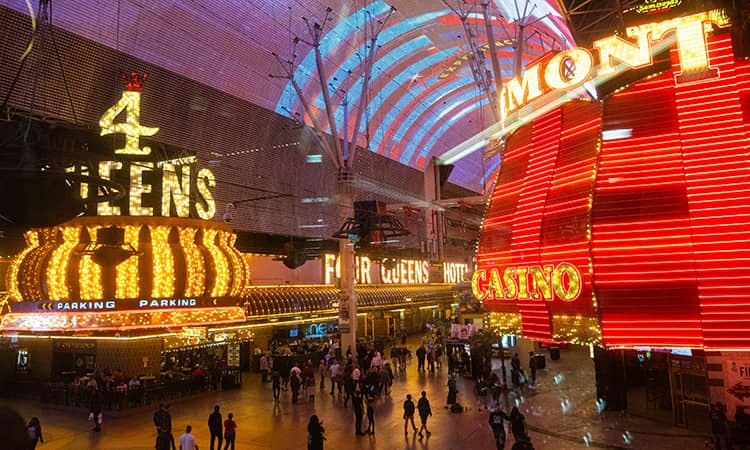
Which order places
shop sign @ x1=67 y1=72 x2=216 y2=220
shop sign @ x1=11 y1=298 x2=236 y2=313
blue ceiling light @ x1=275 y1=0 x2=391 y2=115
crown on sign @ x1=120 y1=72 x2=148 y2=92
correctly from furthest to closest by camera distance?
blue ceiling light @ x1=275 y1=0 x2=391 y2=115, crown on sign @ x1=120 y1=72 x2=148 y2=92, shop sign @ x1=67 y1=72 x2=216 y2=220, shop sign @ x1=11 y1=298 x2=236 y2=313

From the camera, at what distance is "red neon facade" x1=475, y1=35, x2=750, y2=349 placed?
937 centimetres

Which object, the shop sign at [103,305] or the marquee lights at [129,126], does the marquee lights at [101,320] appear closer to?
the shop sign at [103,305]

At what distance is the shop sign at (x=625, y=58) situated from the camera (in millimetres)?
10508

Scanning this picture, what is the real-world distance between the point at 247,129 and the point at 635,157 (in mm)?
21240

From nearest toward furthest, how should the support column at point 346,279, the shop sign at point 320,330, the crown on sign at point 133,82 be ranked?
the crown on sign at point 133,82 < the support column at point 346,279 < the shop sign at point 320,330

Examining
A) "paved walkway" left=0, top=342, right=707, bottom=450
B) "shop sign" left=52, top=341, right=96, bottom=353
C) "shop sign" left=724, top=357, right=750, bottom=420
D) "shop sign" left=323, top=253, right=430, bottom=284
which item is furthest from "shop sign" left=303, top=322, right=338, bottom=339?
"shop sign" left=724, top=357, right=750, bottom=420

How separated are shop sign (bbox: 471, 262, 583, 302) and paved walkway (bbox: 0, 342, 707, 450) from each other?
4154mm

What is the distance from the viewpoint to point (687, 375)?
617 inches

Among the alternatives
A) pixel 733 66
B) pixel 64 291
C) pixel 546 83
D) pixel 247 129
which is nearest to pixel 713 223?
pixel 733 66

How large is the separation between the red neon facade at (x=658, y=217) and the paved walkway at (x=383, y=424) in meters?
4.65

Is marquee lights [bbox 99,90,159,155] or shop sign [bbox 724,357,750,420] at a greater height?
marquee lights [bbox 99,90,159,155]

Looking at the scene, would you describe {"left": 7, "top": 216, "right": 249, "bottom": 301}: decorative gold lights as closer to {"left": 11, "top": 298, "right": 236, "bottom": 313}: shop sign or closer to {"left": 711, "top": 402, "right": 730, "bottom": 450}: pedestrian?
{"left": 11, "top": 298, "right": 236, "bottom": 313}: shop sign

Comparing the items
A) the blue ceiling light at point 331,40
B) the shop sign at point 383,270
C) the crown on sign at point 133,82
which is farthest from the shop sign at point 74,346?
the blue ceiling light at point 331,40

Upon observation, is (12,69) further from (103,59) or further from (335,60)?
(335,60)
